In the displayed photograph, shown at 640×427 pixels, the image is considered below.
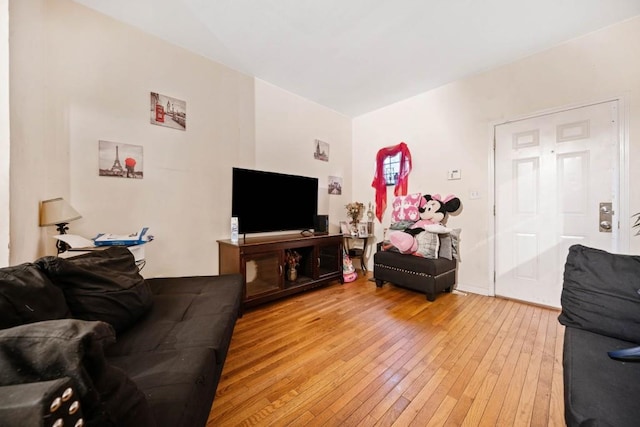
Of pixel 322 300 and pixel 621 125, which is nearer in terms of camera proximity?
pixel 621 125

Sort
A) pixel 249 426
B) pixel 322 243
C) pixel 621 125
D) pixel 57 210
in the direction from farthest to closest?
pixel 322 243 → pixel 621 125 → pixel 57 210 → pixel 249 426

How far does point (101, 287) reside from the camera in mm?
1050

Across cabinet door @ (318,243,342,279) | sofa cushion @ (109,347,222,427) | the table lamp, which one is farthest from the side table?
the table lamp

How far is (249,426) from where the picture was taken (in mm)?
1077

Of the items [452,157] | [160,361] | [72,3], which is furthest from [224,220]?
[452,157]

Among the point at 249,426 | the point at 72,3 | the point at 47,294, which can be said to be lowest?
the point at 249,426

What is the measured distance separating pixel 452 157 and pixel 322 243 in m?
1.88

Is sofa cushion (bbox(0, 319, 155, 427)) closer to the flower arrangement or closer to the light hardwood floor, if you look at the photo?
the light hardwood floor

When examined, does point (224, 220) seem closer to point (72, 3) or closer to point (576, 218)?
point (72, 3)

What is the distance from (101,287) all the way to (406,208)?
9.55ft

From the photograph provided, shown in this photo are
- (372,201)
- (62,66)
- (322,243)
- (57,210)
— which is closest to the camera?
(57,210)

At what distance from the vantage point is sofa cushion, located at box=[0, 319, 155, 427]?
1.32 ft

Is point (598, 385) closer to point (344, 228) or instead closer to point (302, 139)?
point (344, 228)

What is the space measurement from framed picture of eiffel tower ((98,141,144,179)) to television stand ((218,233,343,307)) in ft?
3.15
